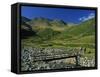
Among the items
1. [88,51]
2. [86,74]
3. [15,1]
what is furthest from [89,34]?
[15,1]

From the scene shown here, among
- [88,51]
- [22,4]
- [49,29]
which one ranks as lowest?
[88,51]

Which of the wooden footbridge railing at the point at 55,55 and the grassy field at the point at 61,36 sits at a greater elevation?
the grassy field at the point at 61,36

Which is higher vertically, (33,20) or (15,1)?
(15,1)

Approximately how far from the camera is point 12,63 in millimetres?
3076

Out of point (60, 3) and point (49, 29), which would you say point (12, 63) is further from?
point (60, 3)

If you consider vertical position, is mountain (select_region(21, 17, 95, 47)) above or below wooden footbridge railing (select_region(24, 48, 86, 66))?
above

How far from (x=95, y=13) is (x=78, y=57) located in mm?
525

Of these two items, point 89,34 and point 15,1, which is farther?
point 89,34

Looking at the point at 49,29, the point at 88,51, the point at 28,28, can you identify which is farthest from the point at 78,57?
the point at 28,28

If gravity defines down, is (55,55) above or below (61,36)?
below

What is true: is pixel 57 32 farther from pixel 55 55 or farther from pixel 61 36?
pixel 55 55

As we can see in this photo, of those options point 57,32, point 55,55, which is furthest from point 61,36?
point 55,55

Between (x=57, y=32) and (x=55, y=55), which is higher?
(x=57, y=32)

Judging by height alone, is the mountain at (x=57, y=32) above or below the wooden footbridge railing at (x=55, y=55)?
above
